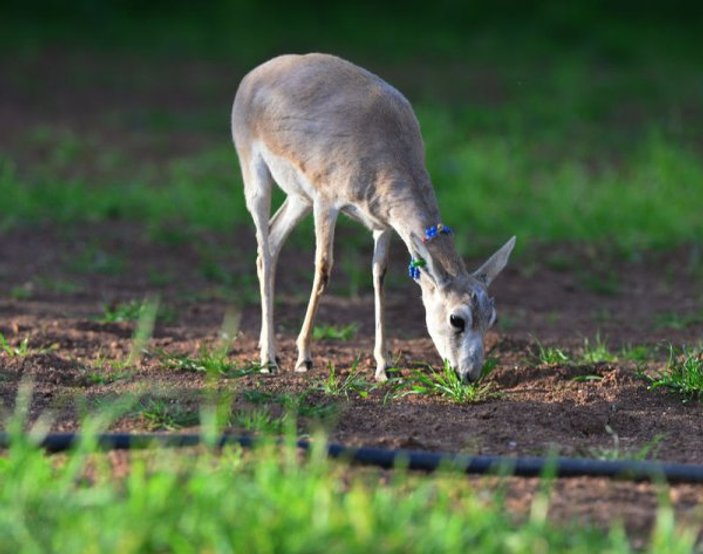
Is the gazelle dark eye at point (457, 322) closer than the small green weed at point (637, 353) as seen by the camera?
Yes

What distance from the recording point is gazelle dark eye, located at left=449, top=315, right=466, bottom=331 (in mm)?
7309

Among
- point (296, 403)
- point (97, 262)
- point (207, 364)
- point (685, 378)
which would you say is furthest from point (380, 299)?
point (97, 262)

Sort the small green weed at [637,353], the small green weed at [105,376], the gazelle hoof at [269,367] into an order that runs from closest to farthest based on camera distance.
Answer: the small green weed at [105,376]
the gazelle hoof at [269,367]
the small green weed at [637,353]

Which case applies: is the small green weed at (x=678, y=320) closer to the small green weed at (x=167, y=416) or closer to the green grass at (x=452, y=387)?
the green grass at (x=452, y=387)

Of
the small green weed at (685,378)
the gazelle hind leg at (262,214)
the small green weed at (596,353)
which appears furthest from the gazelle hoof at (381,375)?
the small green weed at (685,378)

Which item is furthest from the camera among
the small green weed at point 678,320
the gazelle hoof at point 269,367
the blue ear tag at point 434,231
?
the small green weed at point 678,320

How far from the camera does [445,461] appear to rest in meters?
5.49

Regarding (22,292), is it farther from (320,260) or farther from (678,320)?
(678,320)

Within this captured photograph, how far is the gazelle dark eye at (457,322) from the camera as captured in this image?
7.31 metres

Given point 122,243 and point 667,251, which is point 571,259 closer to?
point 667,251

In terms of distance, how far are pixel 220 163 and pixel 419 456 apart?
9008 mm

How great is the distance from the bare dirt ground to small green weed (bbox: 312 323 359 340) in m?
0.10

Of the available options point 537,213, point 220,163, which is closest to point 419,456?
point 537,213

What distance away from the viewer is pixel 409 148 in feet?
25.9
